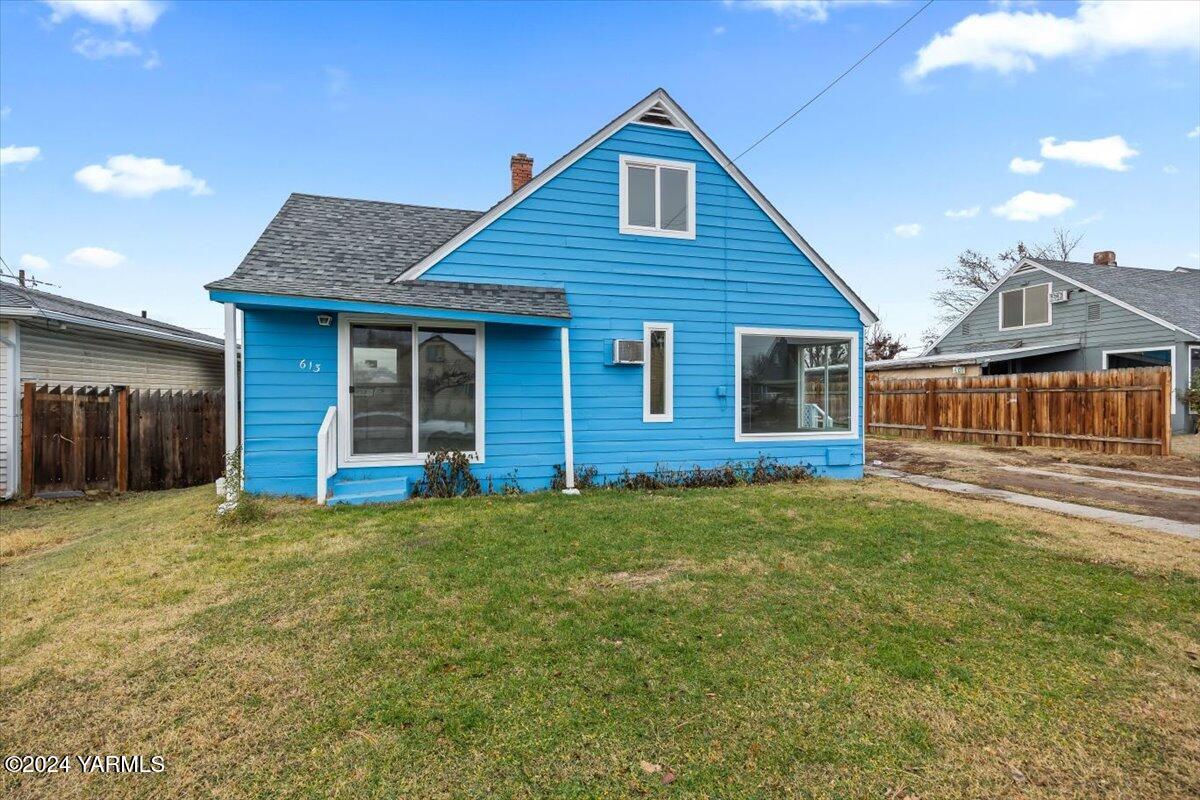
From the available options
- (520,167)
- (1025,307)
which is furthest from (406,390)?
(1025,307)

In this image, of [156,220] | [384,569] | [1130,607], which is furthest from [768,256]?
[156,220]

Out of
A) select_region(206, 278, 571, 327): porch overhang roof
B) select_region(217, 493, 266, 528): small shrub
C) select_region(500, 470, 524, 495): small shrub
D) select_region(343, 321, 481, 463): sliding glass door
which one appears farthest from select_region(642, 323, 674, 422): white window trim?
select_region(217, 493, 266, 528): small shrub

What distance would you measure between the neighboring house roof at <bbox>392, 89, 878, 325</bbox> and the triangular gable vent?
1.2 inches

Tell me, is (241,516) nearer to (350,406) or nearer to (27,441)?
(350,406)

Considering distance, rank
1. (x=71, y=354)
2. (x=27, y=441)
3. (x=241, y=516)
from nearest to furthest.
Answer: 1. (x=241, y=516)
2. (x=27, y=441)
3. (x=71, y=354)

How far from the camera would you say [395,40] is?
12.1m

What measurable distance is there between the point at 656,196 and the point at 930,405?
13.3 m

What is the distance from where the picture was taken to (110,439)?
31.8 feet

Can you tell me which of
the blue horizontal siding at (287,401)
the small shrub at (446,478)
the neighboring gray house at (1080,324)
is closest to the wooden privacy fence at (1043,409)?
the neighboring gray house at (1080,324)

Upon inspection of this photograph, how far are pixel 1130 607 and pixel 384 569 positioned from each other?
5.73 metres

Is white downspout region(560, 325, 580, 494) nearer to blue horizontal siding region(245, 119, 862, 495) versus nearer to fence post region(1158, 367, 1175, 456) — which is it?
blue horizontal siding region(245, 119, 862, 495)

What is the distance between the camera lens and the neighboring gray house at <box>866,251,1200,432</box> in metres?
16.8

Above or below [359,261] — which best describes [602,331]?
below

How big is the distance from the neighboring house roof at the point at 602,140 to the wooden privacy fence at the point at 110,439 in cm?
602
